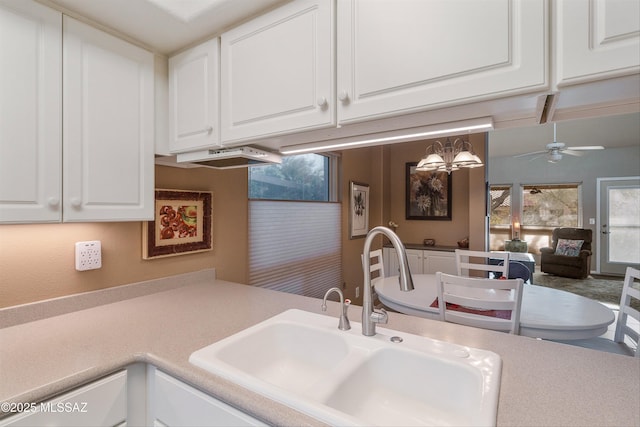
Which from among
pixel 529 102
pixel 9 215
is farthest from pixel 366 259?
pixel 9 215

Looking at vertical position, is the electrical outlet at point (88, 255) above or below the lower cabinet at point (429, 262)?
above

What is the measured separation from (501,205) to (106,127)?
8.33 metres

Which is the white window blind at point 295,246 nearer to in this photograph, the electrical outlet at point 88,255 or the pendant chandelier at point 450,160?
the electrical outlet at point 88,255

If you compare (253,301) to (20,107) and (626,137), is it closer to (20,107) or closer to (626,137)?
(20,107)

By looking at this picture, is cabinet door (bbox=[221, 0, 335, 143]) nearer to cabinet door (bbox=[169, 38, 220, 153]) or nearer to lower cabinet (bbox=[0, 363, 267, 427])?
cabinet door (bbox=[169, 38, 220, 153])

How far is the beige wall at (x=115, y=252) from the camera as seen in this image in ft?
4.12

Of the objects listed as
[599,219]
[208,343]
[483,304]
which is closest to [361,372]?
[208,343]

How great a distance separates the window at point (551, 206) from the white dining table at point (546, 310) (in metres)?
6.06

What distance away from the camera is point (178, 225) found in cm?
176

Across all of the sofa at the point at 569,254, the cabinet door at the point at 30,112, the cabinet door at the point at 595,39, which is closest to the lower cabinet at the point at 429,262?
the cabinet door at the point at 595,39

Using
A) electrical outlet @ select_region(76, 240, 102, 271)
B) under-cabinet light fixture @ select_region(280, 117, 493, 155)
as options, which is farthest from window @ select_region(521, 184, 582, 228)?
electrical outlet @ select_region(76, 240, 102, 271)

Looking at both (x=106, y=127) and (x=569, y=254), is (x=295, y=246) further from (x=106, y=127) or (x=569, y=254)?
(x=569, y=254)

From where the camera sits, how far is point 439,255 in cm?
405

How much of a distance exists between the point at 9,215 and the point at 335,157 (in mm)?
3004
